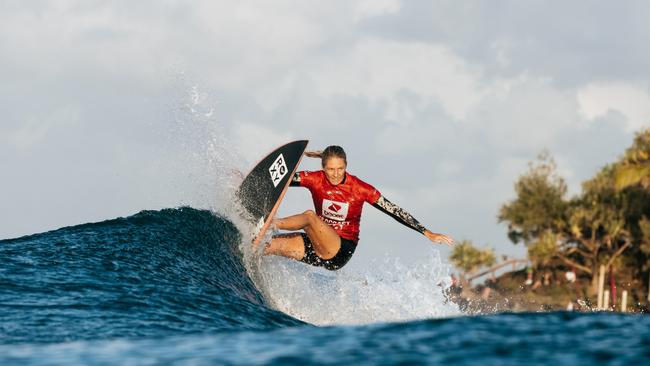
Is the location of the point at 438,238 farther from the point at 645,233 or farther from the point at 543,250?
the point at 543,250

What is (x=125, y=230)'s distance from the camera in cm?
1164

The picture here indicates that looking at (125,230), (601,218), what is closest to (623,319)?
(125,230)

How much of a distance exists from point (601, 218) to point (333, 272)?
1483 inches

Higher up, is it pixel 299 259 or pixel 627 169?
pixel 627 169

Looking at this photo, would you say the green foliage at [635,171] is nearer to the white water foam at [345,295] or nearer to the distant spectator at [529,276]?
the distant spectator at [529,276]

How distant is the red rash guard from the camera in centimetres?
1094

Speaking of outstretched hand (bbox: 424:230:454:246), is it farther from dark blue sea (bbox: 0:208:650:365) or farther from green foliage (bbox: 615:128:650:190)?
green foliage (bbox: 615:128:650:190)

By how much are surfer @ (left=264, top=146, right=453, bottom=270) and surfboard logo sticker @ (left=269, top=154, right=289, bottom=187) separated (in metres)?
0.20

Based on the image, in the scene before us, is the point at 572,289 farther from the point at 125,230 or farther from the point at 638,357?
the point at 638,357

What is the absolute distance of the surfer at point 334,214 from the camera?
35.3 ft

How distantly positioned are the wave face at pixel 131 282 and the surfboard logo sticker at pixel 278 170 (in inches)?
36.1

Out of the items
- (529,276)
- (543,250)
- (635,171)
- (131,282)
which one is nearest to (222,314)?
(131,282)

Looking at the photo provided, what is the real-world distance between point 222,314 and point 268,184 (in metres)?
2.93

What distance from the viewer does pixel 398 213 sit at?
11.4m
